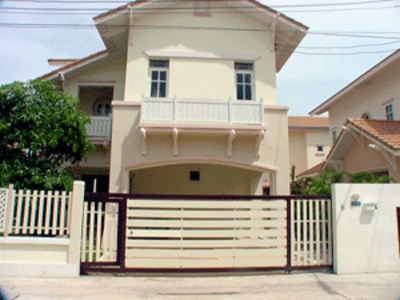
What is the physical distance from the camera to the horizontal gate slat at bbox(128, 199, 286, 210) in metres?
6.73

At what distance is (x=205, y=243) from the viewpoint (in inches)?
264

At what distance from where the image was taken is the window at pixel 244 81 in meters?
11.9

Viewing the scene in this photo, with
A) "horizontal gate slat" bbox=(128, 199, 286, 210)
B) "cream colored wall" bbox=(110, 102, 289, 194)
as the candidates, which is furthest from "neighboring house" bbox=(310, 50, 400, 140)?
"horizontal gate slat" bbox=(128, 199, 286, 210)

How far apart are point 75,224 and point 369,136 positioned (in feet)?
30.1

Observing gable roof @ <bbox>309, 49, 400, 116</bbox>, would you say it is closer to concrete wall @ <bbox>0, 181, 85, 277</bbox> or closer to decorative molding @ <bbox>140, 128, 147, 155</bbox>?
decorative molding @ <bbox>140, 128, 147, 155</bbox>

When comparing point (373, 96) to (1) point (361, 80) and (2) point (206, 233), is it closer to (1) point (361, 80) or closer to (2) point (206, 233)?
(1) point (361, 80)

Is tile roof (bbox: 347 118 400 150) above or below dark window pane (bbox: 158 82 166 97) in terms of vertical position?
below

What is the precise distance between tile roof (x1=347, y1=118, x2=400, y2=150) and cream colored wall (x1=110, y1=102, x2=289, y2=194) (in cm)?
267

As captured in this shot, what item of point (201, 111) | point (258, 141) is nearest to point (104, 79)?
point (201, 111)

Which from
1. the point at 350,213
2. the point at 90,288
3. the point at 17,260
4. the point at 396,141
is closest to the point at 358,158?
the point at 396,141

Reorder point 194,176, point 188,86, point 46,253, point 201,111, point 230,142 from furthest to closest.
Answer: point 194,176 → point 188,86 → point 230,142 → point 201,111 → point 46,253

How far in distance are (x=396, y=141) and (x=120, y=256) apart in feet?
27.9

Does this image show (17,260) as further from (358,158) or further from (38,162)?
(358,158)

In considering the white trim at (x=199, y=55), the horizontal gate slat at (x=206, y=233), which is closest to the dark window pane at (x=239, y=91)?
the white trim at (x=199, y=55)
